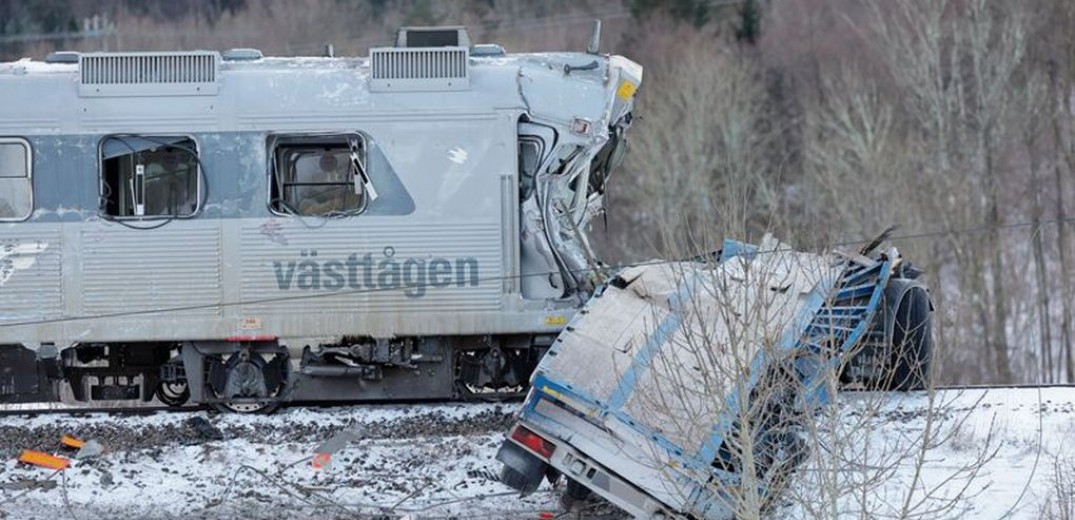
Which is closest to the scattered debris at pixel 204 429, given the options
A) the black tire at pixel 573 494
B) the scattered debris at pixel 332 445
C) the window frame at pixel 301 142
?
the scattered debris at pixel 332 445

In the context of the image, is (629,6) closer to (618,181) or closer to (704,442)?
(618,181)

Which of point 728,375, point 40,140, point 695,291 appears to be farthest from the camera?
point 40,140

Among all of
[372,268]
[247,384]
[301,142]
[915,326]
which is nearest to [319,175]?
[301,142]

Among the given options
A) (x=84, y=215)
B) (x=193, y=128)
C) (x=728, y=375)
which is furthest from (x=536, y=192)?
(x=728, y=375)

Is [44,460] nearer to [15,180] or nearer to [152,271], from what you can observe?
[152,271]

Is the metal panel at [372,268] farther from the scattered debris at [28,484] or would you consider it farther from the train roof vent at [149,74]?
the scattered debris at [28,484]

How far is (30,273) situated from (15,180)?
0.90 metres

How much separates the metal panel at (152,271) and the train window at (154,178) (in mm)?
233

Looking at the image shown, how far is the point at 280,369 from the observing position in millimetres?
15453

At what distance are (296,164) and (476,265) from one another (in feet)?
6.54

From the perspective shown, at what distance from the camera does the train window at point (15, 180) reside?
49.3ft

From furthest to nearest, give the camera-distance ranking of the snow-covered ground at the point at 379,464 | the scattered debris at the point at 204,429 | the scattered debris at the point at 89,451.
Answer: the scattered debris at the point at 204,429 < the scattered debris at the point at 89,451 < the snow-covered ground at the point at 379,464

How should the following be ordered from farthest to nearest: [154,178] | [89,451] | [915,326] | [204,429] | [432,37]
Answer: [432,37]
[154,178]
[915,326]
[204,429]
[89,451]

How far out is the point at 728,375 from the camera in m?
10.0
